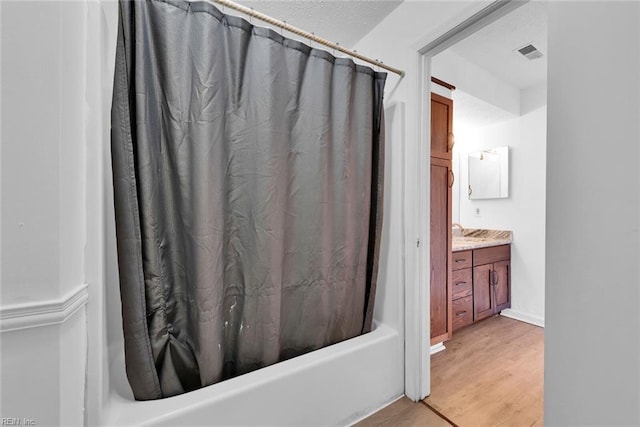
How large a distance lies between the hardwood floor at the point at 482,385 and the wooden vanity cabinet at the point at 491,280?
0.25 meters

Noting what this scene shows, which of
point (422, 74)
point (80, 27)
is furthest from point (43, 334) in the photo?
point (422, 74)

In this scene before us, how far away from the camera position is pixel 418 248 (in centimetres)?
157

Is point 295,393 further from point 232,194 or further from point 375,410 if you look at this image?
point 232,194

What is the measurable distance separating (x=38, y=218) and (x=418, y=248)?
62.5 inches

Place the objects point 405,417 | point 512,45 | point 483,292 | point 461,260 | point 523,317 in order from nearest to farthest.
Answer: point 405,417
point 512,45
point 461,260
point 483,292
point 523,317

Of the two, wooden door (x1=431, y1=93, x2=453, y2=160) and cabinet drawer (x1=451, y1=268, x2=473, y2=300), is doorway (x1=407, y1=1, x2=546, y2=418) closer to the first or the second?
wooden door (x1=431, y1=93, x2=453, y2=160)

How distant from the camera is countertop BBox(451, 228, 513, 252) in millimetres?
2442

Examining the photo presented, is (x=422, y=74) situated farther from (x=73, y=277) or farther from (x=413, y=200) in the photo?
(x=73, y=277)

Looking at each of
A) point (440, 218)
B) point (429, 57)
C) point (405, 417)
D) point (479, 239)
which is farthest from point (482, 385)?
point (429, 57)

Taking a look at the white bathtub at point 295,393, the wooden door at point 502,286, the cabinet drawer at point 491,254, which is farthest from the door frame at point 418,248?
the wooden door at point 502,286

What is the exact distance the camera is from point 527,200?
2.79 metres

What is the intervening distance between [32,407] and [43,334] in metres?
0.17

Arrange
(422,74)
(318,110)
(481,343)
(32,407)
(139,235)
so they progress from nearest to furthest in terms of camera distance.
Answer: (32,407)
(139,235)
(318,110)
(422,74)
(481,343)

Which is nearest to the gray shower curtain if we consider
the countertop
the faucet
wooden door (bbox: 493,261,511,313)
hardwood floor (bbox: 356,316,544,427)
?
hardwood floor (bbox: 356,316,544,427)
